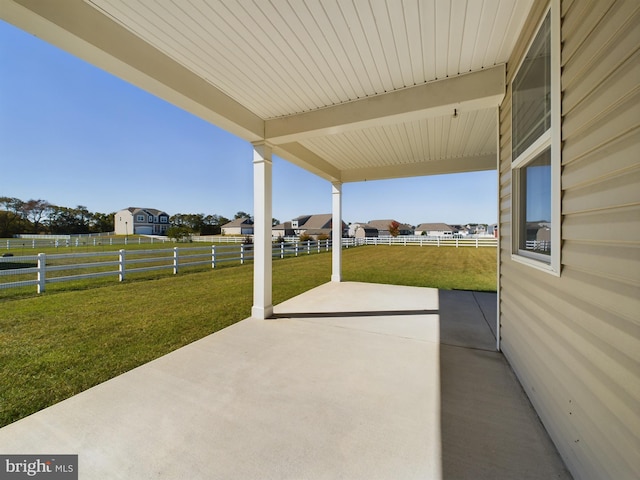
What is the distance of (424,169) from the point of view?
19.4 ft

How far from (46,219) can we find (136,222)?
12437mm

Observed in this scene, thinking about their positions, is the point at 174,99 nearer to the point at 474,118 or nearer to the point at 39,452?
the point at 39,452

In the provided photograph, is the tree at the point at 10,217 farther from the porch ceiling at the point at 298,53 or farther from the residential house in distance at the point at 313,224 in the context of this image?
the residential house in distance at the point at 313,224

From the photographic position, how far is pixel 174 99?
254 centimetres

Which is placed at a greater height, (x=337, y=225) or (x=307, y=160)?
(x=307, y=160)

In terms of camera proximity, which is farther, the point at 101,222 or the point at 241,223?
the point at 241,223

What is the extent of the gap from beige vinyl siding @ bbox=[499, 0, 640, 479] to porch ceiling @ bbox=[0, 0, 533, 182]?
905 millimetres

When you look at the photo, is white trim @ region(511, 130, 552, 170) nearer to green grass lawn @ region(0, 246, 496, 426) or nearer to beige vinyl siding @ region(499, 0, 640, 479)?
beige vinyl siding @ region(499, 0, 640, 479)

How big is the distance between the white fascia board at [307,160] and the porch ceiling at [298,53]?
1.97ft

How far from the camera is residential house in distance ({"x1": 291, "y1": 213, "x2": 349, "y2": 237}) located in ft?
138

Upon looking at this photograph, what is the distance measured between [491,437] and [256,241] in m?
3.34

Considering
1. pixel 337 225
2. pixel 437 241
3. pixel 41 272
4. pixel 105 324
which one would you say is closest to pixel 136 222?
pixel 41 272

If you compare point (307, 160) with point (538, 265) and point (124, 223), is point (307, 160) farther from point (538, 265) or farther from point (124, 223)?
point (124, 223)

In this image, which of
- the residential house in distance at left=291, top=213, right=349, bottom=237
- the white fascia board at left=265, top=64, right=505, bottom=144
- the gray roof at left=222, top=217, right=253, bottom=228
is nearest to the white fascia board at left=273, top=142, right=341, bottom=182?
the white fascia board at left=265, top=64, right=505, bottom=144
